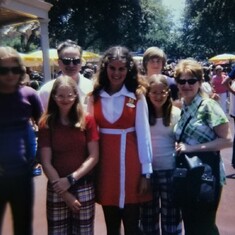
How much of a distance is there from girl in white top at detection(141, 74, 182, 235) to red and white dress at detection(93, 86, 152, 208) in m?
0.19

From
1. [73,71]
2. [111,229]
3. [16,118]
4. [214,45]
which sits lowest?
[111,229]

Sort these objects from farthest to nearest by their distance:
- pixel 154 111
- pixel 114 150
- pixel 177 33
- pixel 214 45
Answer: pixel 177 33, pixel 214 45, pixel 154 111, pixel 114 150

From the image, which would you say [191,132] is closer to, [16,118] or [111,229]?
[111,229]

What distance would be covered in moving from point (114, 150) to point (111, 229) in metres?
0.67

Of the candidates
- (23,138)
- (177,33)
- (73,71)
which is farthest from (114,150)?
(177,33)

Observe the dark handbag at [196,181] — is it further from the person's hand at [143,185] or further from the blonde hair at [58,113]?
the blonde hair at [58,113]

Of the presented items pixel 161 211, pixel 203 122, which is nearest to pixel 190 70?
pixel 203 122

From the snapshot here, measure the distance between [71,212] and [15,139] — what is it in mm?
720

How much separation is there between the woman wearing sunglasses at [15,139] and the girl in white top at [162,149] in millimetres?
975

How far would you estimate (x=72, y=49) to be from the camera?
409cm

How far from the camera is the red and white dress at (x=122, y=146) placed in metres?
3.41

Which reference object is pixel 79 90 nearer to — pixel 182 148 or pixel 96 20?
pixel 182 148

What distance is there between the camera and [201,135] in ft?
10.4

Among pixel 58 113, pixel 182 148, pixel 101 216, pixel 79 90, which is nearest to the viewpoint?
pixel 182 148
